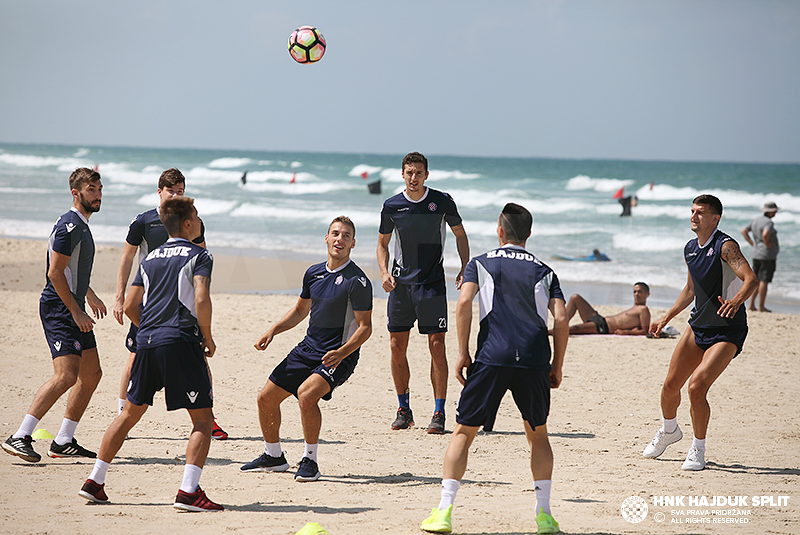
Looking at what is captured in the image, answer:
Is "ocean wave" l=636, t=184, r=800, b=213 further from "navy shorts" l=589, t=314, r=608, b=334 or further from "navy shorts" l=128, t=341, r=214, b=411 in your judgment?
"navy shorts" l=128, t=341, r=214, b=411

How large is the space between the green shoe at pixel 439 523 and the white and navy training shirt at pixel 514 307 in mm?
855

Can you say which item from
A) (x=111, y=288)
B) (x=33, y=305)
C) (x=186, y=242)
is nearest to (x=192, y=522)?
(x=186, y=242)

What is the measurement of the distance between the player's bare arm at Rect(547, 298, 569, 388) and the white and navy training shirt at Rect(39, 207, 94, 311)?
3.31m

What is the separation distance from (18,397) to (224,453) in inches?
99.4

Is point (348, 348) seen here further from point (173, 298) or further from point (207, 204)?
point (207, 204)

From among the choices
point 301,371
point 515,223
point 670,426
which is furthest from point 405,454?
point 515,223

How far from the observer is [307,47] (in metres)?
9.35

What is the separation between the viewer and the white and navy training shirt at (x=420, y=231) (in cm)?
693

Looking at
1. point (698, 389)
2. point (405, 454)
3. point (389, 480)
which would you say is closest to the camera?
point (389, 480)

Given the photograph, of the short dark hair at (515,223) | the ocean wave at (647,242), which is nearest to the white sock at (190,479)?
the short dark hair at (515,223)

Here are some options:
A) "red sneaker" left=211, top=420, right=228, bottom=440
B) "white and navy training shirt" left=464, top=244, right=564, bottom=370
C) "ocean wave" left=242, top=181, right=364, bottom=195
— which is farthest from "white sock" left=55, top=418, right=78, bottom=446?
"ocean wave" left=242, top=181, right=364, bottom=195

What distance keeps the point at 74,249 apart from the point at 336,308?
1945 millimetres

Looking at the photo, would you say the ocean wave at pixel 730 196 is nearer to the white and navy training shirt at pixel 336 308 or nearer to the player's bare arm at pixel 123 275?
the white and navy training shirt at pixel 336 308

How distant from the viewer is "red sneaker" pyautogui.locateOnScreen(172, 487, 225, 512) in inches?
175
